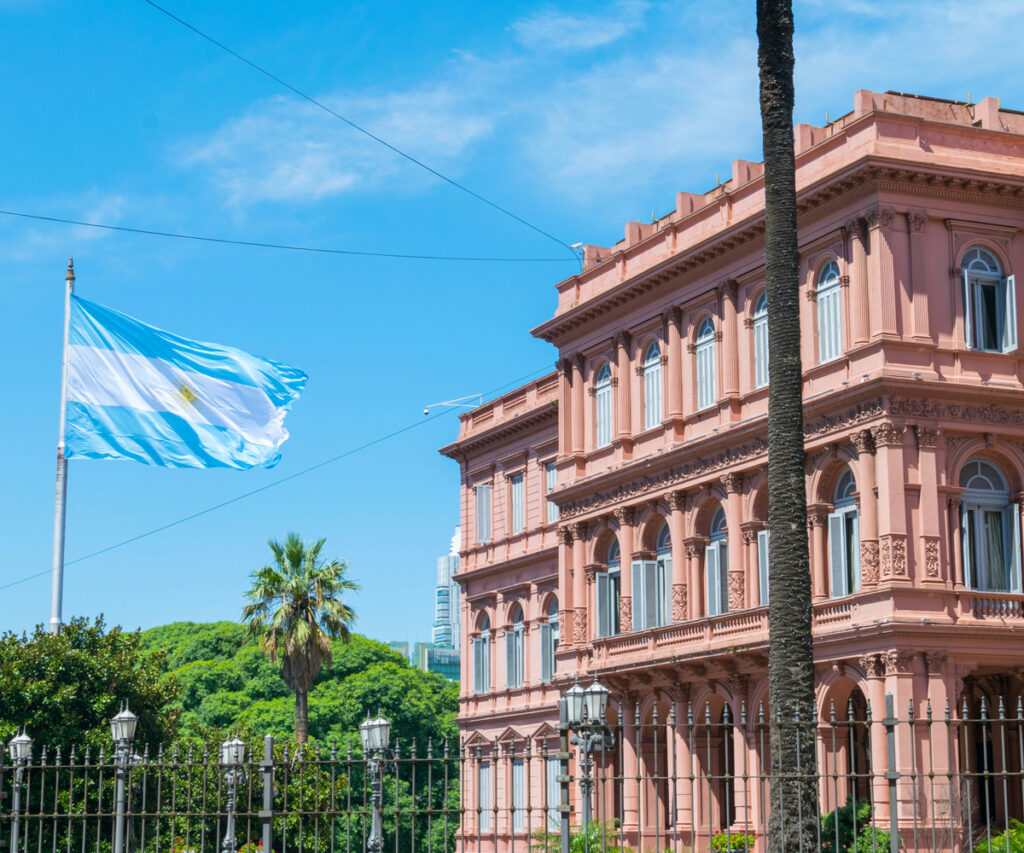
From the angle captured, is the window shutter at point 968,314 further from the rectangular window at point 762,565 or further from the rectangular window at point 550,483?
the rectangular window at point 550,483

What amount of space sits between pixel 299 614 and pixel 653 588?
19.2 m

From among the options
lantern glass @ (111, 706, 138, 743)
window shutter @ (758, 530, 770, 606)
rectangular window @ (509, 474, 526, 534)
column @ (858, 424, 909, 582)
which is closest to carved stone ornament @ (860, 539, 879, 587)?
column @ (858, 424, 909, 582)

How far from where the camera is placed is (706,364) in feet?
127

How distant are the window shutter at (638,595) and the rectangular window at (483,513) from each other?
14.2 meters

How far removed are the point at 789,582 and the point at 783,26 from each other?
589 centimetres

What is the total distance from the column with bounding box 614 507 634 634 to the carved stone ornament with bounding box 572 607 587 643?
6.83ft

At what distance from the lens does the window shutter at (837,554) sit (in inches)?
1323

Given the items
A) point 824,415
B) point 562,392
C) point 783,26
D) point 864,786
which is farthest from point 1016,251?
point 783,26

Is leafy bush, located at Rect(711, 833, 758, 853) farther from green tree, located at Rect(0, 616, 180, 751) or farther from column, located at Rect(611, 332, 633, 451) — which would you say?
green tree, located at Rect(0, 616, 180, 751)

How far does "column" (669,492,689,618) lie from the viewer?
38625 millimetres

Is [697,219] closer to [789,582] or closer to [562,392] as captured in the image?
[562,392]

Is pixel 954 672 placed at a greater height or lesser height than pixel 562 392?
lesser

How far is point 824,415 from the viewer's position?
112 ft

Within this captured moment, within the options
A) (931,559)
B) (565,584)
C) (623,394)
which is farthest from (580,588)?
(931,559)
